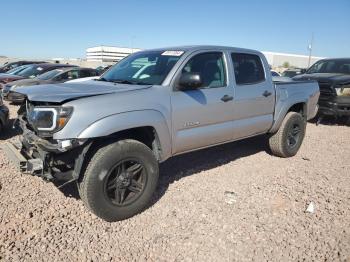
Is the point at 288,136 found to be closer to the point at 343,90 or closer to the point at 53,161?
the point at 343,90

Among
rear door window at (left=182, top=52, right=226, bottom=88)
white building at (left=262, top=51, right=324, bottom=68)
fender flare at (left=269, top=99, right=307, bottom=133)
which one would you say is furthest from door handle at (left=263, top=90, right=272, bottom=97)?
white building at (left=262, top=51, right=324, bottom=68)

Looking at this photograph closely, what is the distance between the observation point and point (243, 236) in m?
3.46

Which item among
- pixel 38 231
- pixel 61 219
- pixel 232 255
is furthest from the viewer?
pixel 61 219

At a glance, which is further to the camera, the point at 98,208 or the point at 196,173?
the point at 196,173

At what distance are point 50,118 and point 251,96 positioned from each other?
2.90 metres

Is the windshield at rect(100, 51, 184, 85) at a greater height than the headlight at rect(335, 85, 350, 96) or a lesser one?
greater

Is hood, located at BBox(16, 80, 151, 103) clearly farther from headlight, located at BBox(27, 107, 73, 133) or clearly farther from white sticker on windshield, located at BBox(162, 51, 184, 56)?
white sticker on windshield, located at BBox(162, 51, 184, 56)

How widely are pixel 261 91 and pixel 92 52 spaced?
250 ft

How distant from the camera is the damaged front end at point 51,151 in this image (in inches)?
128

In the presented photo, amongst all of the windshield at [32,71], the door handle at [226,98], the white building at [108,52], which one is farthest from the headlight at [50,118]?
the white building at [108,52]

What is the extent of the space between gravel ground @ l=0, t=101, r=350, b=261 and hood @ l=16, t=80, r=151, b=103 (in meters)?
1.32

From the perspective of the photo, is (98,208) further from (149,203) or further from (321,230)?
(321,230)

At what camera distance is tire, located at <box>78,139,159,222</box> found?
343cm

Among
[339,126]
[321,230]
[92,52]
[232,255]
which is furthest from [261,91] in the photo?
[92,52]
